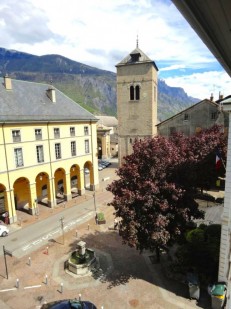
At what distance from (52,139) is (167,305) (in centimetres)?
2376

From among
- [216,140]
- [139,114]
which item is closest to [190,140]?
[216,140]

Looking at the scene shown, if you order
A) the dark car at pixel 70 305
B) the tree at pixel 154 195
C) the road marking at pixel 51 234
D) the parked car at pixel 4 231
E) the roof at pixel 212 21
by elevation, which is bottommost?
the road marking at pixel 51 234

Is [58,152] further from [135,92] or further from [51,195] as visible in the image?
[135,92]

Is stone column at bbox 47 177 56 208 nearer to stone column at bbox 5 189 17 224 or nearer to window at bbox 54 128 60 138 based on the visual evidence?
stone column at bbox 5 189 17 224

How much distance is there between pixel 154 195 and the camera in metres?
16.5

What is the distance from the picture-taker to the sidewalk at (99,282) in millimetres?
15797

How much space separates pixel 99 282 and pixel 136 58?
3794 cm

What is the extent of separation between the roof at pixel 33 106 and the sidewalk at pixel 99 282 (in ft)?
50.1

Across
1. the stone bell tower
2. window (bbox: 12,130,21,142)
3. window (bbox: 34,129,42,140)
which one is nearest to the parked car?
window (bbox: 12,130,21,142)

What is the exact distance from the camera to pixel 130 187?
1739 centimetres

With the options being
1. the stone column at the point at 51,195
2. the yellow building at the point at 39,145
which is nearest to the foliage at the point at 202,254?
the yellow building at the point at 39,145

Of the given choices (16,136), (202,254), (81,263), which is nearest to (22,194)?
(16,136)

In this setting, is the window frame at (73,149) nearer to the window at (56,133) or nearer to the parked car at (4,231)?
the window at (56,133)

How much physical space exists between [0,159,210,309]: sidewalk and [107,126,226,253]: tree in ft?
9.53
